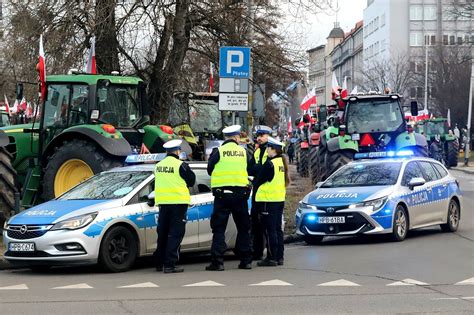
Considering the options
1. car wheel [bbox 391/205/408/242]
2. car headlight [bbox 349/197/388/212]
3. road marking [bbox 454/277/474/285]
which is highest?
car headlight [bbox 349/197/388/212]

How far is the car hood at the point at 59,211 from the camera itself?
12.1 meters

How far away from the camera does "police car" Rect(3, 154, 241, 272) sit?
471 inches

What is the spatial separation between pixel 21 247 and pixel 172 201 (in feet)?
6.91

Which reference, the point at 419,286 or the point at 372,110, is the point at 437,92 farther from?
the point at 419,286

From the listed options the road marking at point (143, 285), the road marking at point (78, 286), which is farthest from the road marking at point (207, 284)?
the road marking at point (78, 286)

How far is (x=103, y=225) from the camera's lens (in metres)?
12.1

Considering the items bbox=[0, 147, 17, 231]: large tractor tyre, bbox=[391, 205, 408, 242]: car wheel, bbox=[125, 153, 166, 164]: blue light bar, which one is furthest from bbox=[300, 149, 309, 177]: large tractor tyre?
bbox=[125, 153, 166, 164]: blue light bar

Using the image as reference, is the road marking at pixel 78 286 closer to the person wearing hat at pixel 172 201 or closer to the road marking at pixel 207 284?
the road marking at pixel 207 284

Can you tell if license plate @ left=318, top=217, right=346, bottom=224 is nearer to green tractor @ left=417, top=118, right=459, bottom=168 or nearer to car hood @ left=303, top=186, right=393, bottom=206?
car hood @ left=303, top=186, right=393, bottom=206

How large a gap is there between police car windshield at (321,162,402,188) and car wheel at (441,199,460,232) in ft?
5.20

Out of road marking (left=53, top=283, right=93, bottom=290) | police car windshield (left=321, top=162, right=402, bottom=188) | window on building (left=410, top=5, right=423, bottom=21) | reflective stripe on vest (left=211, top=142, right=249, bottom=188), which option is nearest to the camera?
road marking (left=53, top=283, right=93, bottom=290)

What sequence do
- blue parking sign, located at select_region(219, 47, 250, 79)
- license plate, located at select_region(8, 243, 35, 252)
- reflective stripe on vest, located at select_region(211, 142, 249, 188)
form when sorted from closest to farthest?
license plate, located at select_region(8, 243, 35, 252), reflective stripe on vest, located at select_region(211, 142, 249, 188), blue parking sign, located at select_region(219, 47, 250, 79)

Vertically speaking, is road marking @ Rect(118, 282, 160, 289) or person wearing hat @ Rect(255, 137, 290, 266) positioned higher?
person wearing hat @ Rect(255, 137, 290, 266)

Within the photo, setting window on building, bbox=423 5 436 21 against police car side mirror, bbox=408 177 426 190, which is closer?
police car side mirror, bbox=408 177 426 190
